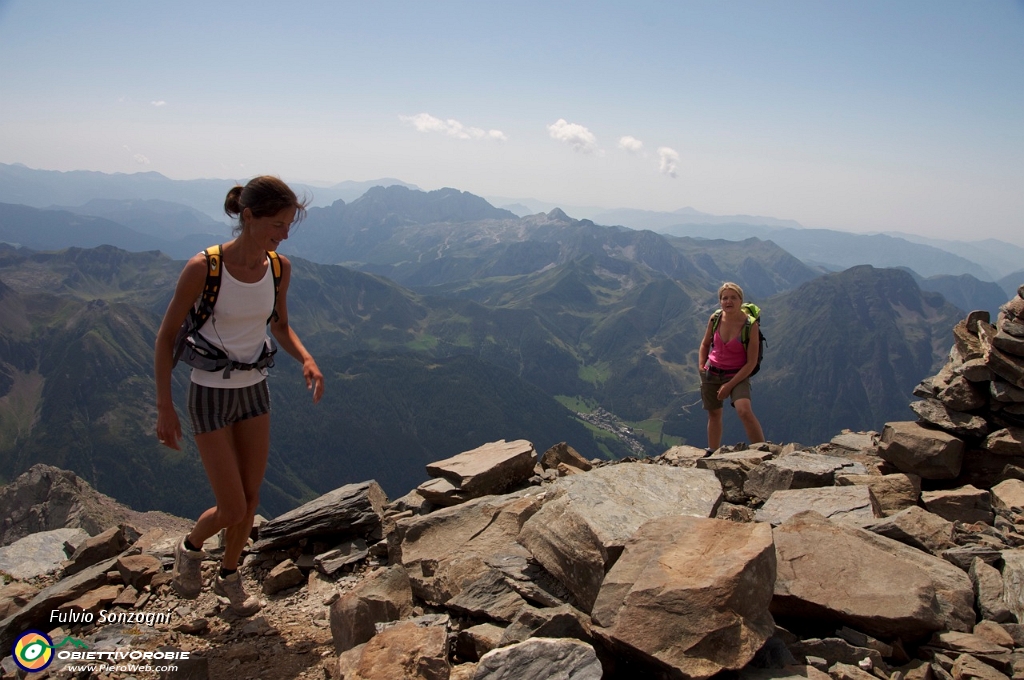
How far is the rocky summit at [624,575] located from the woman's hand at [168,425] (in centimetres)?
236

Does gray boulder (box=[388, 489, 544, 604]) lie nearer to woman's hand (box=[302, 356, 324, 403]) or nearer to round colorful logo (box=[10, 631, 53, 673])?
woman's hand (box=[302, 356, 324, 403])

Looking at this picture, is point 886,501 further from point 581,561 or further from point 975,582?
point 581,561

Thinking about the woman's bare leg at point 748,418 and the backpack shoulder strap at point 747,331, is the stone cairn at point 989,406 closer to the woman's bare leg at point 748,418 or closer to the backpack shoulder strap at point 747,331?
the woman's bare leg at point 748,418

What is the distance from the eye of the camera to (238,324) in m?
6.15

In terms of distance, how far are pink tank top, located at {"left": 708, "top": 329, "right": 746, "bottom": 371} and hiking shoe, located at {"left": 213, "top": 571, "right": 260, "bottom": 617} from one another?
10.2 metres

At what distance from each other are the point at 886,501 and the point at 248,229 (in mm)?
10367

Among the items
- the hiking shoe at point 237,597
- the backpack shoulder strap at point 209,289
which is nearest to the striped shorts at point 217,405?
the backpack shoulder strap at point 209,289

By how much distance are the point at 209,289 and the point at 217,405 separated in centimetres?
128

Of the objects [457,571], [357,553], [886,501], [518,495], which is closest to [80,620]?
[357,553]

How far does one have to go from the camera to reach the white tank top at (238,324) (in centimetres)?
597

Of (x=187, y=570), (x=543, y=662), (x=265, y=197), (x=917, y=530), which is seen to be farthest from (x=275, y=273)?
(x=917, y=530)

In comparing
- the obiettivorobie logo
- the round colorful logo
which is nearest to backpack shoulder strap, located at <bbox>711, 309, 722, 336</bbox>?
the obiettivorobie logo

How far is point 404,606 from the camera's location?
651 centimetres

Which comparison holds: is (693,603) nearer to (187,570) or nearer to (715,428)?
(187,570)
